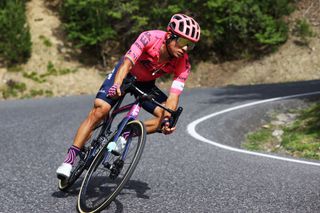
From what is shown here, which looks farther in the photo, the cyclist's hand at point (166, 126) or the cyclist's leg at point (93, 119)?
the cyclist's leg at point (93, 119)

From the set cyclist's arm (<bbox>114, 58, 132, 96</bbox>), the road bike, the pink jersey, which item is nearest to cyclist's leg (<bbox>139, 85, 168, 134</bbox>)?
the pink jersey

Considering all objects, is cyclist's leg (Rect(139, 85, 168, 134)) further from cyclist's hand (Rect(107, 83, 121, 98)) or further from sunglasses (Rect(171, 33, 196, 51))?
sunglasses (Rect(171, 33, 196, 51))

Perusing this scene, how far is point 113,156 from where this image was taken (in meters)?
4.61

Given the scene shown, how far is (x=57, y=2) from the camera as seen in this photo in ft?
108

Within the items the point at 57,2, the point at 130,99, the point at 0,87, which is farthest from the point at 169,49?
the point at 57,2

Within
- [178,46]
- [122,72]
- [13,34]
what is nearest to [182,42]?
[178,46]

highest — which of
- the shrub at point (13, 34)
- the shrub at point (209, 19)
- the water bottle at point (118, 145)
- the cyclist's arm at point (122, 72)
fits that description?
the shrub at point (209, 19)

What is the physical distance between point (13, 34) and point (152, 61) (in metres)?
22.7

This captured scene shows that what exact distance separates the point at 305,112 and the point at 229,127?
127 inches

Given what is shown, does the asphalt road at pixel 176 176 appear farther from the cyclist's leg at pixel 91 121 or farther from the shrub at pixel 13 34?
the shrub at pixel 13 34

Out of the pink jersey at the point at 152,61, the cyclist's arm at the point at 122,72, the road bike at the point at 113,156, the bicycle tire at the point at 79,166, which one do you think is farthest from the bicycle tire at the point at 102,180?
the pink jersey at the point at 152,61

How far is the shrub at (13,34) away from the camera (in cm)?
2580

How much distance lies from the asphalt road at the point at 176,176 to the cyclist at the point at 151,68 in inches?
31.4

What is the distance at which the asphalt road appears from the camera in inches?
195
